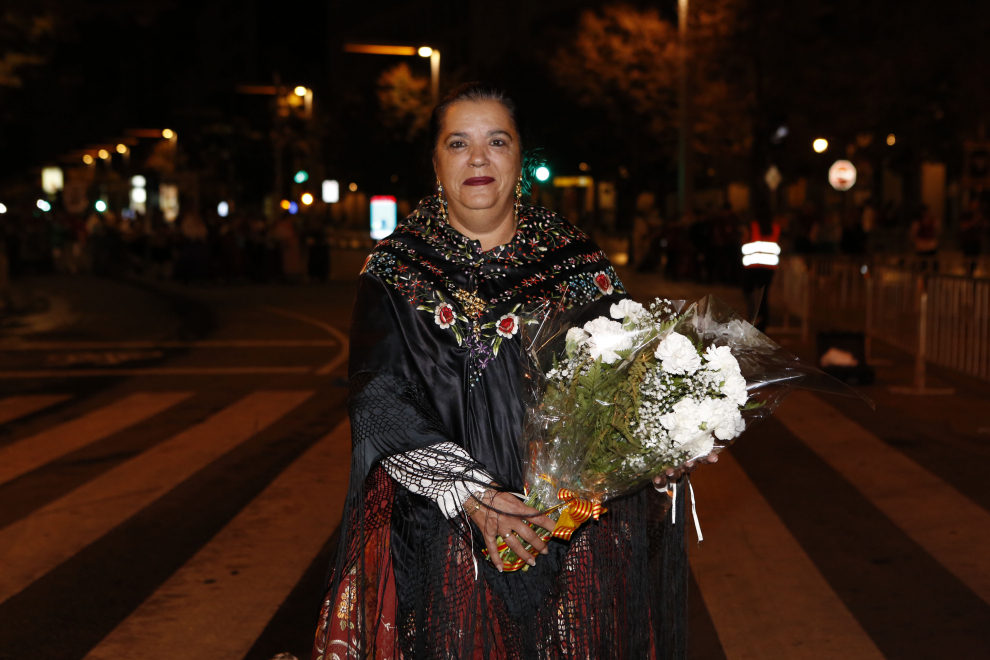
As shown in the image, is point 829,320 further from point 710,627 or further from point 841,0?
point 841,0

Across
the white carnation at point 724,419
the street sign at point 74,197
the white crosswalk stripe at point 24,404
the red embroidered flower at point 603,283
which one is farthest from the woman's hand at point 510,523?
the street sign at point 74,197

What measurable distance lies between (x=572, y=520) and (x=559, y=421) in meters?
0.23

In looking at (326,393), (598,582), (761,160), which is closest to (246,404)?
(326,393)

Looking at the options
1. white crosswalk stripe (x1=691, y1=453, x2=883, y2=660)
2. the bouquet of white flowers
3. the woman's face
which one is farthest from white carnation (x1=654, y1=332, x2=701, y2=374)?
white crosswalk stripe (x1=691, y1=453, x2=883, y2=660)

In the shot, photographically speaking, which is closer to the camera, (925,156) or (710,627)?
(710,627)

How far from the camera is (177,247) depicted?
29.1 m

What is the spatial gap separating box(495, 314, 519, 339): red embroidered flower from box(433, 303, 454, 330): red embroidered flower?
115 millimetres

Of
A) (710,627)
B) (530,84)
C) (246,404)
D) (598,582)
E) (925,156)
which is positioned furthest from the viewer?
(530,84)

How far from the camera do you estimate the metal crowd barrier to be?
10.9 meters

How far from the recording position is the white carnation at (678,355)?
2.57 meters

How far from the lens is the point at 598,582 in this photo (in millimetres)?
2908

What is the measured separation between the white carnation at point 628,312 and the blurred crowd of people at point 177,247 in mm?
25265

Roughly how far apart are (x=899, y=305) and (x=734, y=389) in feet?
36.5

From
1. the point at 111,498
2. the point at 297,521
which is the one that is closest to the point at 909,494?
the point at 297,521
